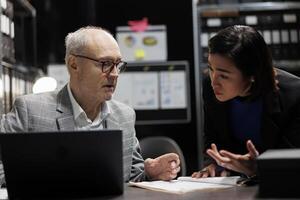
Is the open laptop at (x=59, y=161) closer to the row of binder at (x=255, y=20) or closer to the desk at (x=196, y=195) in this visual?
the desk at (x=196, y=195)

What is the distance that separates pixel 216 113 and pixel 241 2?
2.29 meters

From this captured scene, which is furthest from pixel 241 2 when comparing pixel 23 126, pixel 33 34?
pixel 23 126

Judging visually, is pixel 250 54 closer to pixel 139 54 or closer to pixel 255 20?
pixel 255 20

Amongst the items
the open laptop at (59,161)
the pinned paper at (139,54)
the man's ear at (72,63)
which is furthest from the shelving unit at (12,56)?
the open laptop at (59,161)

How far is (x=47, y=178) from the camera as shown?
1417 mm

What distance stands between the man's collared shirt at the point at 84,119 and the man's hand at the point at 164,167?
319 millimetres

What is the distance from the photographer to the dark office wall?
478 centimetres

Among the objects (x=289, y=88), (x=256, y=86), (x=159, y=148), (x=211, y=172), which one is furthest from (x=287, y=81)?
(x=159, y=148)

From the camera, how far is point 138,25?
15.6 ft

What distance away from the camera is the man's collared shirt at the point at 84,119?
6.84 ft

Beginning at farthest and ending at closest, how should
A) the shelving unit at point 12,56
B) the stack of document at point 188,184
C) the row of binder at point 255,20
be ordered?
the row of binder at point 255,20
the shelving unit at point 12,56
the stack of document at point 188,184

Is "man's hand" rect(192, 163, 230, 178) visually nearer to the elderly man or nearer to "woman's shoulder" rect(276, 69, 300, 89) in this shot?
the elderly man

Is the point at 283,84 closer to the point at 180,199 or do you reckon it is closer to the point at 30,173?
the point at 180,199

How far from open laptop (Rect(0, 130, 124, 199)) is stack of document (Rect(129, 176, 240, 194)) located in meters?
0.23
